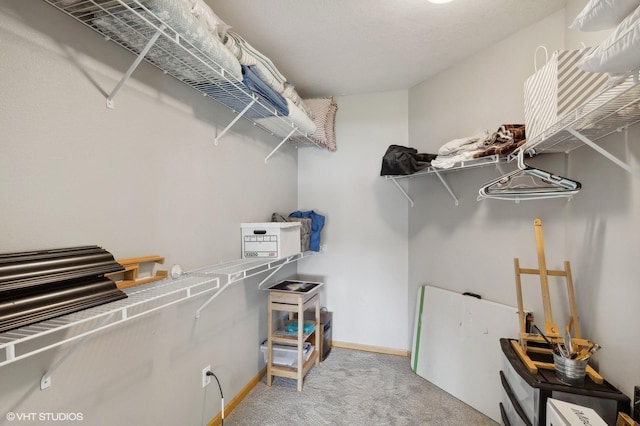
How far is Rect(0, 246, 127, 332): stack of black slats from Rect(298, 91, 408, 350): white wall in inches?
89.6

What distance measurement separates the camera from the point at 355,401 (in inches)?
85.2

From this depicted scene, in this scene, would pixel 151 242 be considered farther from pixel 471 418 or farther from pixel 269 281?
pixel 471 418

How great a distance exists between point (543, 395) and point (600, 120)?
1.20 m

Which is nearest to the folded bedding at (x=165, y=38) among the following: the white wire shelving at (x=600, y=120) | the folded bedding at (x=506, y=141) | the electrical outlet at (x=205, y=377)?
the white wire shelving at (x=600, y=120)

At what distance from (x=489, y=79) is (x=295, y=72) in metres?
1.57

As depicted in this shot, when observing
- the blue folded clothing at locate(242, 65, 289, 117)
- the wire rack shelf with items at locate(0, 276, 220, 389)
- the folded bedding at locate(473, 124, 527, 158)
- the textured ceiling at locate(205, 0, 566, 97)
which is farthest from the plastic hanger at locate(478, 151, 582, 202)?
the wire rack shelf with items at locate(0, 276, 220, 389)

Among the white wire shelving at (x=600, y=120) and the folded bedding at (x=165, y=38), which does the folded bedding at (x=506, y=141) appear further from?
the folded bedding at (x=165, y=38)

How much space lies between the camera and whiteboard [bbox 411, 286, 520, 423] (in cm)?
195

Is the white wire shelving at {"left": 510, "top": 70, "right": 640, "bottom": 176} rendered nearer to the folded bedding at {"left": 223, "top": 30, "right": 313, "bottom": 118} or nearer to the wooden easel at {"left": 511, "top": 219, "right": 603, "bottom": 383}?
the wooden easel at {"left": 511, "top": 219, "right": 603, "bottom": 383}

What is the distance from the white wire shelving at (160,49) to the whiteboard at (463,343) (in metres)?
2.05

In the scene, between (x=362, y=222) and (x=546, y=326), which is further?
(x=362, y=222)

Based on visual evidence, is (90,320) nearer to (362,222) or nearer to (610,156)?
(610,156)

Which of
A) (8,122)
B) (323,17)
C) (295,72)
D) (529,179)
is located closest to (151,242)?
(8,122)

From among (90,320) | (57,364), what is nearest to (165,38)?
(90,320)
